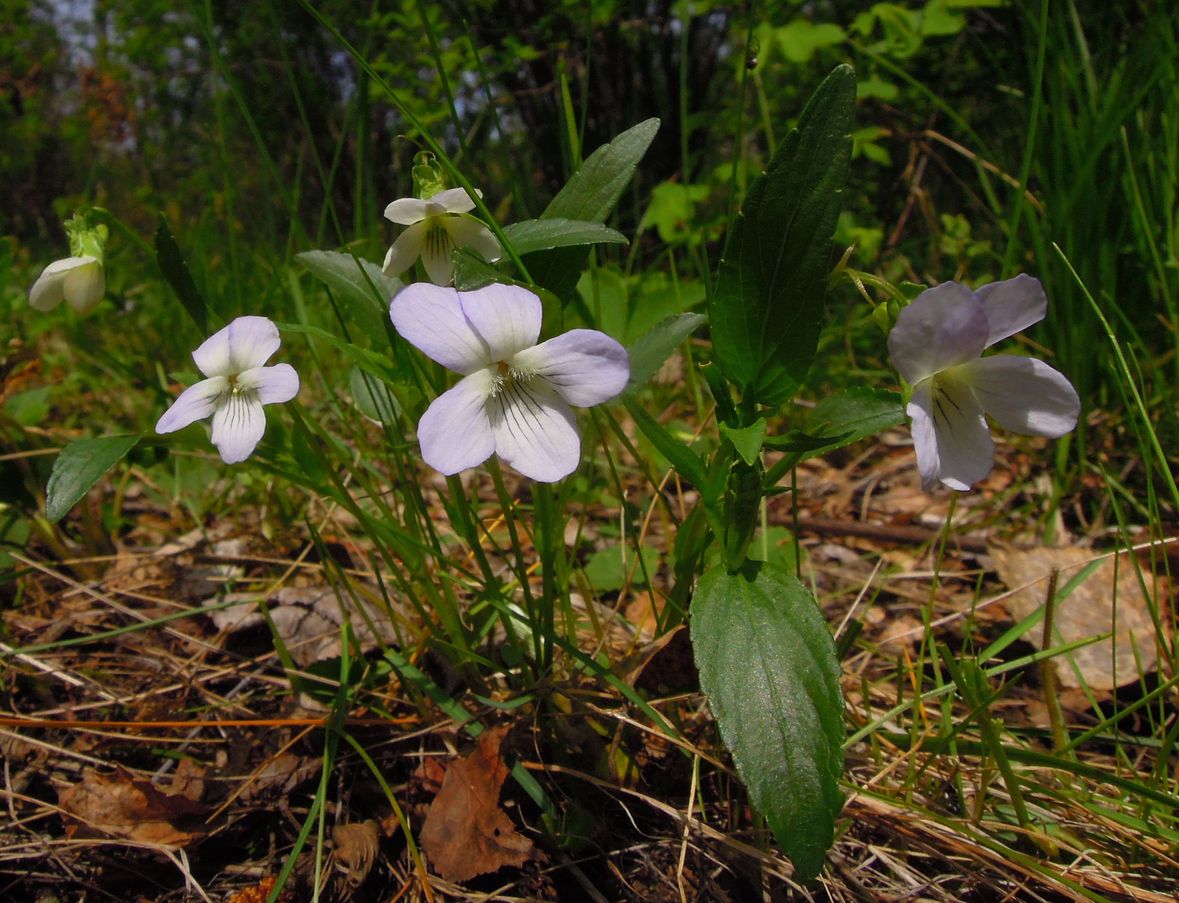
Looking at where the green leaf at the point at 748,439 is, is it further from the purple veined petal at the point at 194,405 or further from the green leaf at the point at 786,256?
the purple veined petal at the point at 194,405

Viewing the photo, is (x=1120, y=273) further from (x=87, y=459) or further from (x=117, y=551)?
(x=117, y=551)

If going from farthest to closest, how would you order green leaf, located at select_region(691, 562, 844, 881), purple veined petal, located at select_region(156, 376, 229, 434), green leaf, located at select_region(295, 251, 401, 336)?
1. green leaf, located at select_region(295, 251, 401, 336)
2. purple veined petal, located at select_region(156, 376, 229, 434)
3. green leaf, located at select_region(691, 562, 844, 881)

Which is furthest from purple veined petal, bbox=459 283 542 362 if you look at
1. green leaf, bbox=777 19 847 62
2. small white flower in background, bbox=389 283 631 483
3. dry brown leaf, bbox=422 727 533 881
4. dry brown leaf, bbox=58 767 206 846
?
green leaf, bbox=777 19 847 62

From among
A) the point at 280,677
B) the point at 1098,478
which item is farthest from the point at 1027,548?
the point at 280,677

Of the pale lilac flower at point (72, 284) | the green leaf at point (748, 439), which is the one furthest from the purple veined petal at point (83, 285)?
the green leaf at point (748, 439)

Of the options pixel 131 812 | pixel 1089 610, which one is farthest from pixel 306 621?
pixel 1089 610

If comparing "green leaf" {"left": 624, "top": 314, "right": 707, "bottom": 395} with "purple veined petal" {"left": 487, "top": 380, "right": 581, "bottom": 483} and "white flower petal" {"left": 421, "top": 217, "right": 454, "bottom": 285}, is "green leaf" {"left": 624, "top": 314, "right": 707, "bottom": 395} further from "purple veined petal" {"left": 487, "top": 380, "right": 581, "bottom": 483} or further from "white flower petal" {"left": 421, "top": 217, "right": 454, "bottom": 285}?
"white flower petal" {"left": 421, "top": 217, "right": 454, "bottom": 285}

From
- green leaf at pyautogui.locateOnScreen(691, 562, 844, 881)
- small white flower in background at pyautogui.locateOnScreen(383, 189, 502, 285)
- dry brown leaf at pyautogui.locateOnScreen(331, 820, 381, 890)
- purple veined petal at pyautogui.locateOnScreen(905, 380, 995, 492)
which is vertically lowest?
dry brown leaf at pyautogui.locateOnScreen(331, 820, 381, 890)
